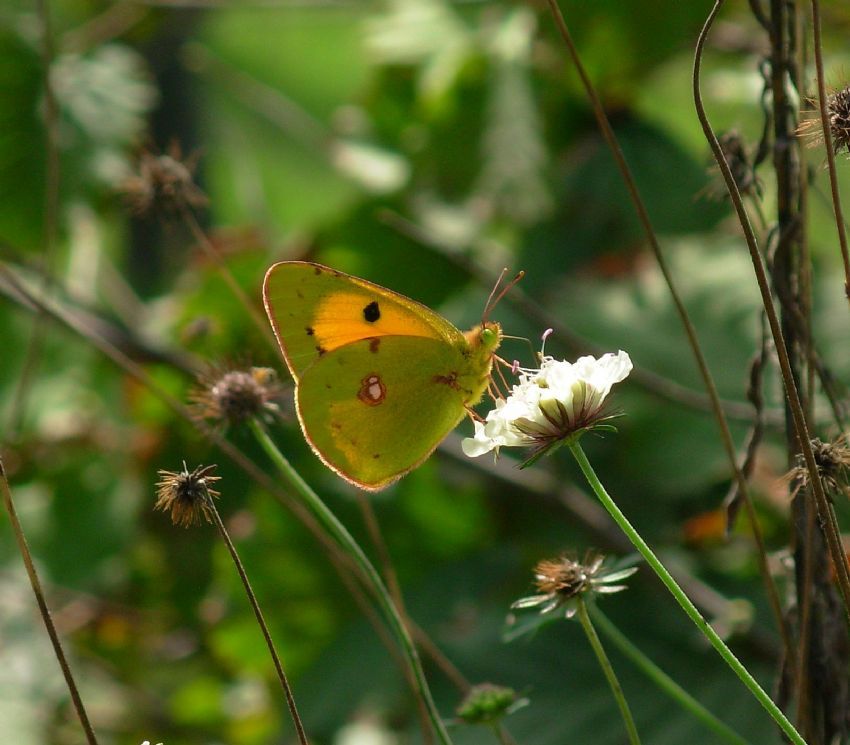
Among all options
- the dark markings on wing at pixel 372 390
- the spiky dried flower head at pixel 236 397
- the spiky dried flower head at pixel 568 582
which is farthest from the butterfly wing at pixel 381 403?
the spiky dried flower head at pixel 568 582

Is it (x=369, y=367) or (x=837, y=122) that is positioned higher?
(x=369, y=367)

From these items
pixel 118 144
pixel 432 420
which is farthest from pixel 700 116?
pixel 118 144

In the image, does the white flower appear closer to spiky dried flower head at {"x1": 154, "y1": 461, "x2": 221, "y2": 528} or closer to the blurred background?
spiky dried flower head at {"x1": 154, "y1": 461, "x2": 221, "y2": 528}

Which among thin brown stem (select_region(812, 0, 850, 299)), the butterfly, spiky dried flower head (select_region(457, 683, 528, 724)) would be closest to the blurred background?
the butterfly

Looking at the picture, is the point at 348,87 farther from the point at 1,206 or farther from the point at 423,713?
the point at 423,713

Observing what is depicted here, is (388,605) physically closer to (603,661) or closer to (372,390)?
(603,661)

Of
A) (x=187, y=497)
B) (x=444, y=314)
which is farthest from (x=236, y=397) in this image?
(x=444, y=314)

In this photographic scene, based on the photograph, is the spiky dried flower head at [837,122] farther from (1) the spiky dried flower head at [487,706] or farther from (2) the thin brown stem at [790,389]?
(1) the spiky dried flower head at [487,706]
